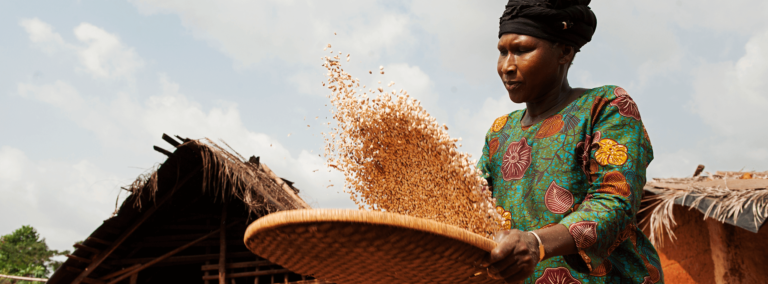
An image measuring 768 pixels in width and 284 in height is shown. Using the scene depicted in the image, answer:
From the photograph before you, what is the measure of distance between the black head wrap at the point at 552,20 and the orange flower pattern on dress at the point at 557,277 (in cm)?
65

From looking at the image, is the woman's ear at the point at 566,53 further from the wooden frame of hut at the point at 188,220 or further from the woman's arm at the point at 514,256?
the wooden frame of hut at the point at 188,220

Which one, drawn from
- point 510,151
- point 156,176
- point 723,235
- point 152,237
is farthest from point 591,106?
point 152,237

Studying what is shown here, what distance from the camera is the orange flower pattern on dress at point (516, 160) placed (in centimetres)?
147

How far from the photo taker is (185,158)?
5098mm

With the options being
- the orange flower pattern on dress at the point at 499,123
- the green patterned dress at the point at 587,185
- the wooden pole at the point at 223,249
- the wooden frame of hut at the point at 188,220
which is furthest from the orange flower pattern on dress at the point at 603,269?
the wooden pole at the point at 223,249

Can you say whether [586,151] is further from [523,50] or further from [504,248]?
[504,248]

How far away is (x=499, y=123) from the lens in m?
1.76

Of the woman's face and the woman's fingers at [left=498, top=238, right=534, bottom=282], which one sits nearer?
the woman's fingers at [left=498, top=238, right=534, bottom=282]

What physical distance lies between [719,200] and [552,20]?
4453 millimetres

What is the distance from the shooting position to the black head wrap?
1385mm

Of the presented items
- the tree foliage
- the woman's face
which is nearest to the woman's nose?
the woman's face

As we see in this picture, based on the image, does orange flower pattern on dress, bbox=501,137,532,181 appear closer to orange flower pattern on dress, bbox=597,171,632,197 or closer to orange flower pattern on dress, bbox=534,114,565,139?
orange flower pattern on dress, bbox=534,114,565,139

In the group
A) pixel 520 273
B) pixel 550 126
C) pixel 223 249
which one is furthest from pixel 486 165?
pixel 223 249

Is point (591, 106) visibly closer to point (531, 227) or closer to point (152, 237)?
point (531, 227)
